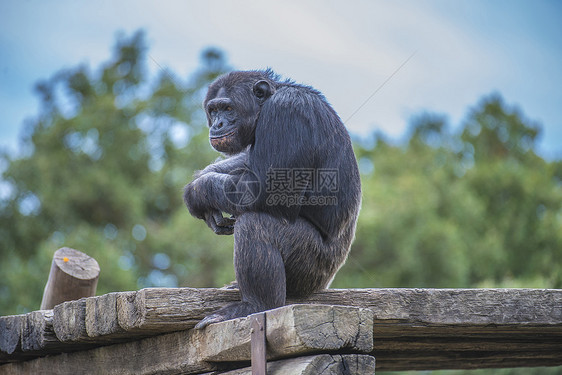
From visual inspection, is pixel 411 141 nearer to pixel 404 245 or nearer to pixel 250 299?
pixel 404 245

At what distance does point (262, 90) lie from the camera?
515 cm

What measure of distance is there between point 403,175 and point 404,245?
4059mm

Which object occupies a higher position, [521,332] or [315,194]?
[315,194]

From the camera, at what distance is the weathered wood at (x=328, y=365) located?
3.35 metres

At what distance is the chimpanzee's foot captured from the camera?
4.09 m

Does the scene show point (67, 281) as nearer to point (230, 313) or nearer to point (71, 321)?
point (71, 321)

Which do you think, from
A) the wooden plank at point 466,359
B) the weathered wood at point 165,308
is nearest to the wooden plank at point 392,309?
the weathered wood at point 165,308

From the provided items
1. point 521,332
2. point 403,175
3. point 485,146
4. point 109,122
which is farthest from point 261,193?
point 485,146

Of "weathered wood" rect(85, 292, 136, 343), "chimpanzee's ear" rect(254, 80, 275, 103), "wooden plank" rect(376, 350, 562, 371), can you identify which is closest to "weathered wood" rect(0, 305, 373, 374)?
"weathered wood" rect(85, 292, 136, 343)

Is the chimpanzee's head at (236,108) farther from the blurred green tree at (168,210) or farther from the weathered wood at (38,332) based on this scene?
the blurred green tree at (168,210)

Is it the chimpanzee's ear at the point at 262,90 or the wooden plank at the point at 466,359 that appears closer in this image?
the chimpanzee's ear at the point at 262,90

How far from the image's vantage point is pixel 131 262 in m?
16.5

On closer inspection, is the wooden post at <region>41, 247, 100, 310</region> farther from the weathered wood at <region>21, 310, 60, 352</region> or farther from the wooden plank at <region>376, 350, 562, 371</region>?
the wooden plank at <region>376, 350, 562, 371</region>

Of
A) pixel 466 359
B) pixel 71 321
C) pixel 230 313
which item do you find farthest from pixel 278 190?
pixel 466 359
